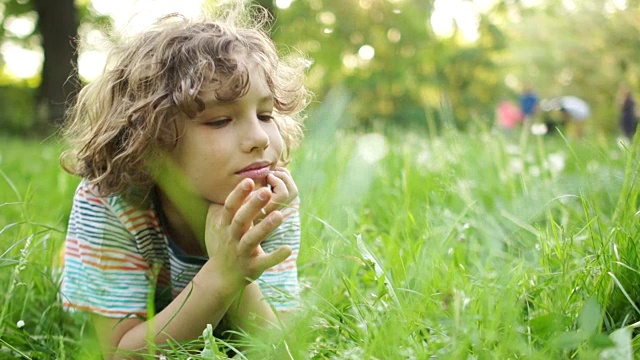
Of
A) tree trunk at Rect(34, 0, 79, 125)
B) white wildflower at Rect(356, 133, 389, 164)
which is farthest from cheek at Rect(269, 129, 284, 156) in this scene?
tree trunk at Rect(34, 0, 79, 125)

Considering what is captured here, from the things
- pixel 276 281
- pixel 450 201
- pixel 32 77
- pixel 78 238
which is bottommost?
pixel 32 77

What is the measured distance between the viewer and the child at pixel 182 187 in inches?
57.2

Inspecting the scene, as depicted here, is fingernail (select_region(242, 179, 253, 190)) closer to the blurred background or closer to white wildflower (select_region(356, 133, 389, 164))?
white wildflower (select_region(356, 133, 389, 164))

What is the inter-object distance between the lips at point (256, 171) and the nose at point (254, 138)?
1.5 inches

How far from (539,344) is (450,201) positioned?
152 centimetres

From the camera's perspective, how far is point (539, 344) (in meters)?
1.21

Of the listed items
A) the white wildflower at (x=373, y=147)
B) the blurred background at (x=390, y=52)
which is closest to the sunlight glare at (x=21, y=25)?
the blurred background at (x=390, y=52)

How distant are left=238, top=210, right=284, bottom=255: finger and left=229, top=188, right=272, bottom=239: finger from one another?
0.02m

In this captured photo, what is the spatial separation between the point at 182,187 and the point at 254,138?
0.78 feet

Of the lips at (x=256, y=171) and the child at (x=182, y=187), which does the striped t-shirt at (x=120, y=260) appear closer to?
the child at (x=182, y=187)

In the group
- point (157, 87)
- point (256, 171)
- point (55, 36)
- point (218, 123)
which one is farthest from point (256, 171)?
point (55, 36)

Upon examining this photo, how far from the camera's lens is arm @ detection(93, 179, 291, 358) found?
1.35 m

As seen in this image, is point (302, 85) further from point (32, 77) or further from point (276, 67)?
point (32, 77)

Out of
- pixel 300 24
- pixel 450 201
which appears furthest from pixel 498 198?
pixel 300 24
